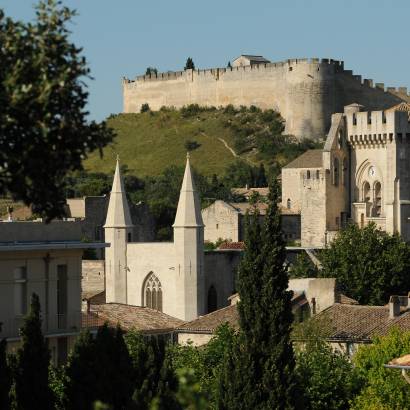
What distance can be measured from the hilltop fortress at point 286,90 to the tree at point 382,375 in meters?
87.3

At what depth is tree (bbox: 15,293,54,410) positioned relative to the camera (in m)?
28.4

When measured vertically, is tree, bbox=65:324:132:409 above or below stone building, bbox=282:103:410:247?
below

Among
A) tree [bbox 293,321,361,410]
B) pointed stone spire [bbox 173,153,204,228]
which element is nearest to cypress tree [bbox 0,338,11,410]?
tree [bbox 293,321,361,410]

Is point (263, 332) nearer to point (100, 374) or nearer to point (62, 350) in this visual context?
point (62, 350)

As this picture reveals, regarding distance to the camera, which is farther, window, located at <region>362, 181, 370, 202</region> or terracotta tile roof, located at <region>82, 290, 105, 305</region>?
window, located at <region>362, 181, 370, 202</region>

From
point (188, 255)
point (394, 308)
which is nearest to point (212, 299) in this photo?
point (188, 255)

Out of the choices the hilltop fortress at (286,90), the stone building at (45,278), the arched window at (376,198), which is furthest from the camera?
the hilltop fortress at (286,90)

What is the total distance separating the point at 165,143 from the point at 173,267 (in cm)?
7845

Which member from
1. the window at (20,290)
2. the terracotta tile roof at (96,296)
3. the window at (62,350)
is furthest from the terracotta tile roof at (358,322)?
the terracotta tile roof at (96,296)

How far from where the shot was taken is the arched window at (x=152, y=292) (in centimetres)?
6456

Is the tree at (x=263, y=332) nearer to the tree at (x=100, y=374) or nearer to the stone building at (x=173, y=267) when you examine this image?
the tree at (x=100, y=374)

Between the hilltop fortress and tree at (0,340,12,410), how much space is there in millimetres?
103699

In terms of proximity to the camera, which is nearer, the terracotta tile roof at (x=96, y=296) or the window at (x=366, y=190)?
the terracotta tile roof at (x=96, y=296)

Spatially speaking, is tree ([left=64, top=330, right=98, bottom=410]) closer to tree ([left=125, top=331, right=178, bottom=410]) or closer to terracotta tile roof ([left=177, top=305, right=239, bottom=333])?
tree ([left=125, top=331, right=178, bottom=410])
